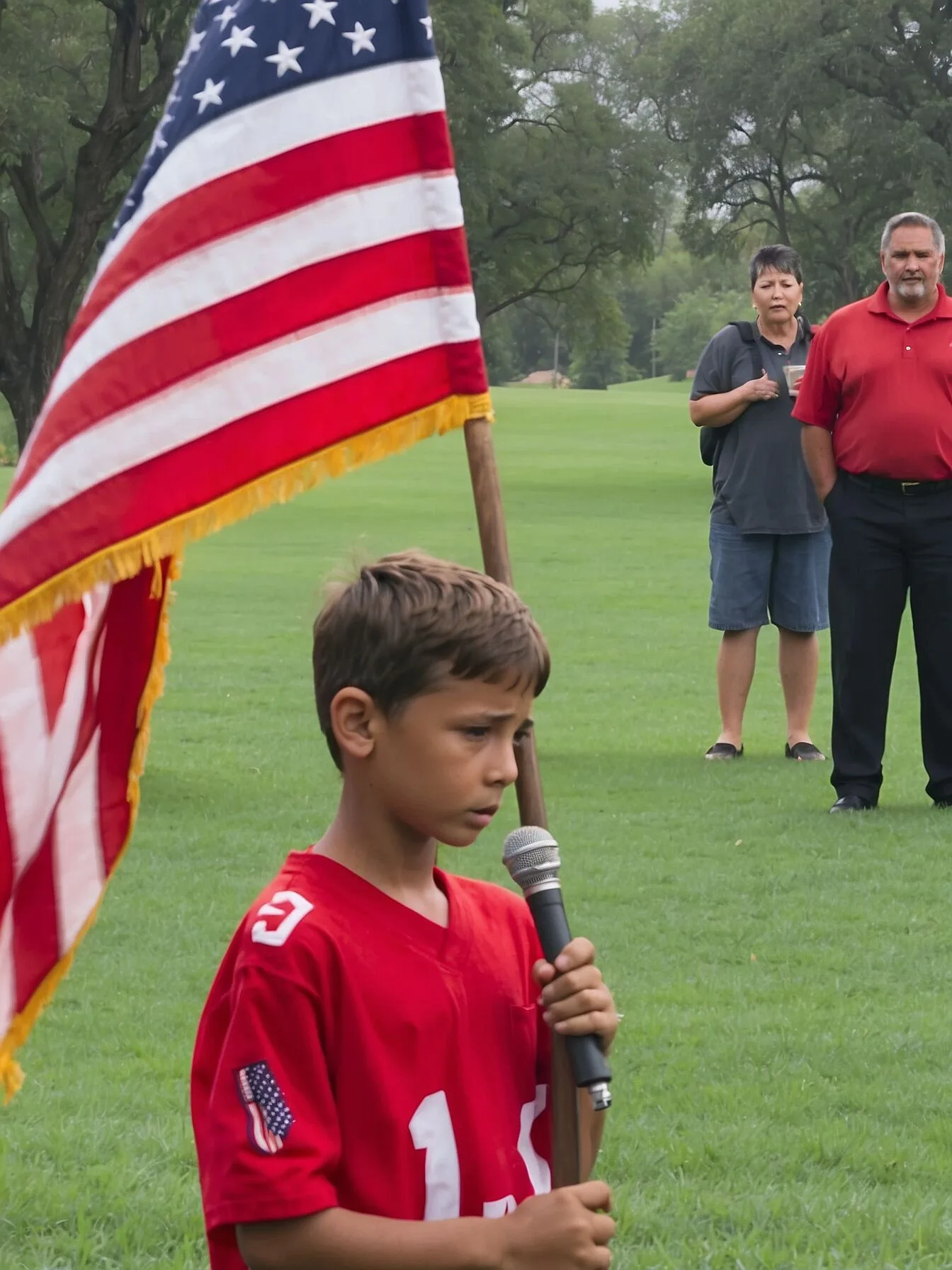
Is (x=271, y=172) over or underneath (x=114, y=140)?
underneath

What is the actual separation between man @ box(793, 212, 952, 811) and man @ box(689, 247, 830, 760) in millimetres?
1197

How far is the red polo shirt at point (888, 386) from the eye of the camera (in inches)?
310

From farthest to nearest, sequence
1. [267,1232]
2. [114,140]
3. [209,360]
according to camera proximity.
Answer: [114,140]
[209,360]
[267,1232]

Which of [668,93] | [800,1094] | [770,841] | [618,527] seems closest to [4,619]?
[800,1094]

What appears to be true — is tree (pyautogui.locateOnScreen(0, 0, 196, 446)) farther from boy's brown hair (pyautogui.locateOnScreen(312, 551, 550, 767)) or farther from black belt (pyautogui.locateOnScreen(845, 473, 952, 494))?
boy's brown hair (pyautogui.locateOnScreen(312, 551, 550, 767))

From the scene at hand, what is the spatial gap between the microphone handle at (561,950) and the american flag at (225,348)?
764 millimetres

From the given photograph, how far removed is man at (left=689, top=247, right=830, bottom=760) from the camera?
31.0 ft

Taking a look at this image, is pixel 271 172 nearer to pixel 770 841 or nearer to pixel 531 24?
pixel 770 841

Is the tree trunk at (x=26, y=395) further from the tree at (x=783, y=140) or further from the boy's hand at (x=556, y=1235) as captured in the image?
the boy's hand at (x=556, y=1235)

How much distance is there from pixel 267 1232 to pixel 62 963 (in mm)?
914

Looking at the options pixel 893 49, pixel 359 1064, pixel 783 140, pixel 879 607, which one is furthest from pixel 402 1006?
pixel 783 140

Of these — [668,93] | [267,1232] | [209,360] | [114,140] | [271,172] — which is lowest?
[267,1232]

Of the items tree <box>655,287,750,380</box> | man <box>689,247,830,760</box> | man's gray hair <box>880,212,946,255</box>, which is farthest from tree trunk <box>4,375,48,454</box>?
tree <box>655,287,750,380</box>

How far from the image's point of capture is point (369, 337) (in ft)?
9.37
